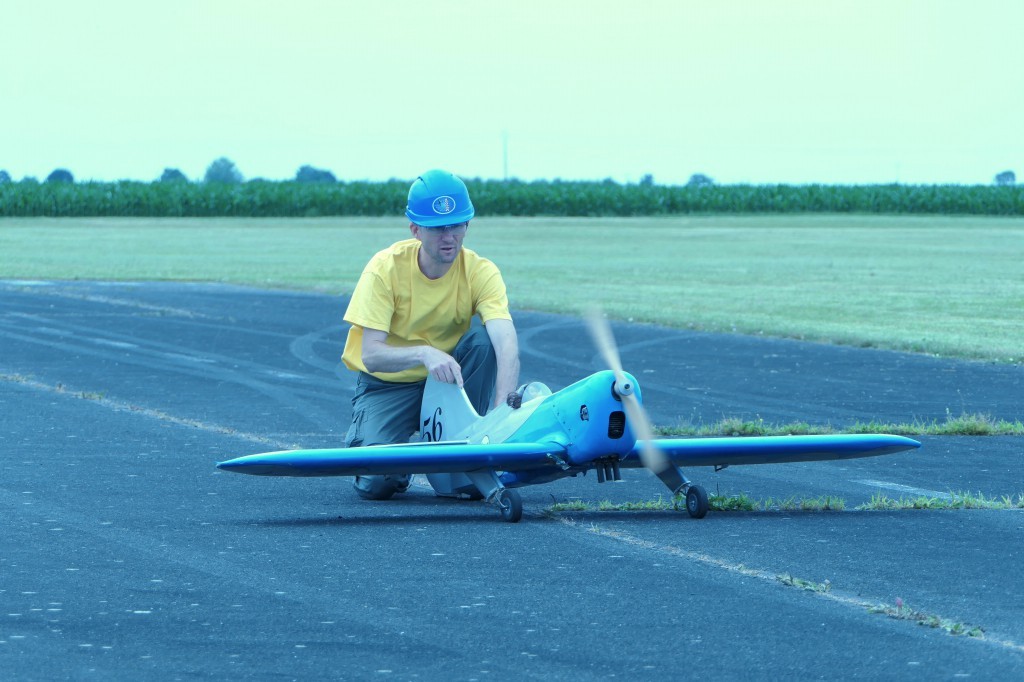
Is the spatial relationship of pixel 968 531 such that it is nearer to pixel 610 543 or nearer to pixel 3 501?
pixel 610 543

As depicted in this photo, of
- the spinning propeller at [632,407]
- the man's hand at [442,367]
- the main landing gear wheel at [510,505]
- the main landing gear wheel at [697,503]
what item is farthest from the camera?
the man's hand at [442,367]

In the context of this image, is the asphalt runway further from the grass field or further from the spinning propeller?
the grass field

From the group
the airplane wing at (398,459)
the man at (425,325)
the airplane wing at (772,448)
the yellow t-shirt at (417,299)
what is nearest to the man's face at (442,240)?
the man at (425,325)

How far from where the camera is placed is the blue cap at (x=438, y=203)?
8516 millimetres

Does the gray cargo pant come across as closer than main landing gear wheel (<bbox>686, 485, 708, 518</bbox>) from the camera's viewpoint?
No

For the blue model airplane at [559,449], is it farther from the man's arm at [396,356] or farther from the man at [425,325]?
the man at [425,325]

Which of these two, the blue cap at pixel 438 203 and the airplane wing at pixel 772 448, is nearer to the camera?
the airplane wing at pixel 772 448

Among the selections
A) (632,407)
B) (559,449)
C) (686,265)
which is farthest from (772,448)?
(686,265)

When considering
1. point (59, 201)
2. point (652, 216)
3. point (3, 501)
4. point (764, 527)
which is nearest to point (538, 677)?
point (764, 527)

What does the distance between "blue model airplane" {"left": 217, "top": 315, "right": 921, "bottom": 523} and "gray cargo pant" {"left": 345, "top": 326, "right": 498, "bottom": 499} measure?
1.38ft

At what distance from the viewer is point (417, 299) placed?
890 cm

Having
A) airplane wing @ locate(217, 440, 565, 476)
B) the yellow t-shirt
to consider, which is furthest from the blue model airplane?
the yellow t-shirt

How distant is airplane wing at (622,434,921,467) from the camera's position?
816cm

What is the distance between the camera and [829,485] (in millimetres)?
9445
